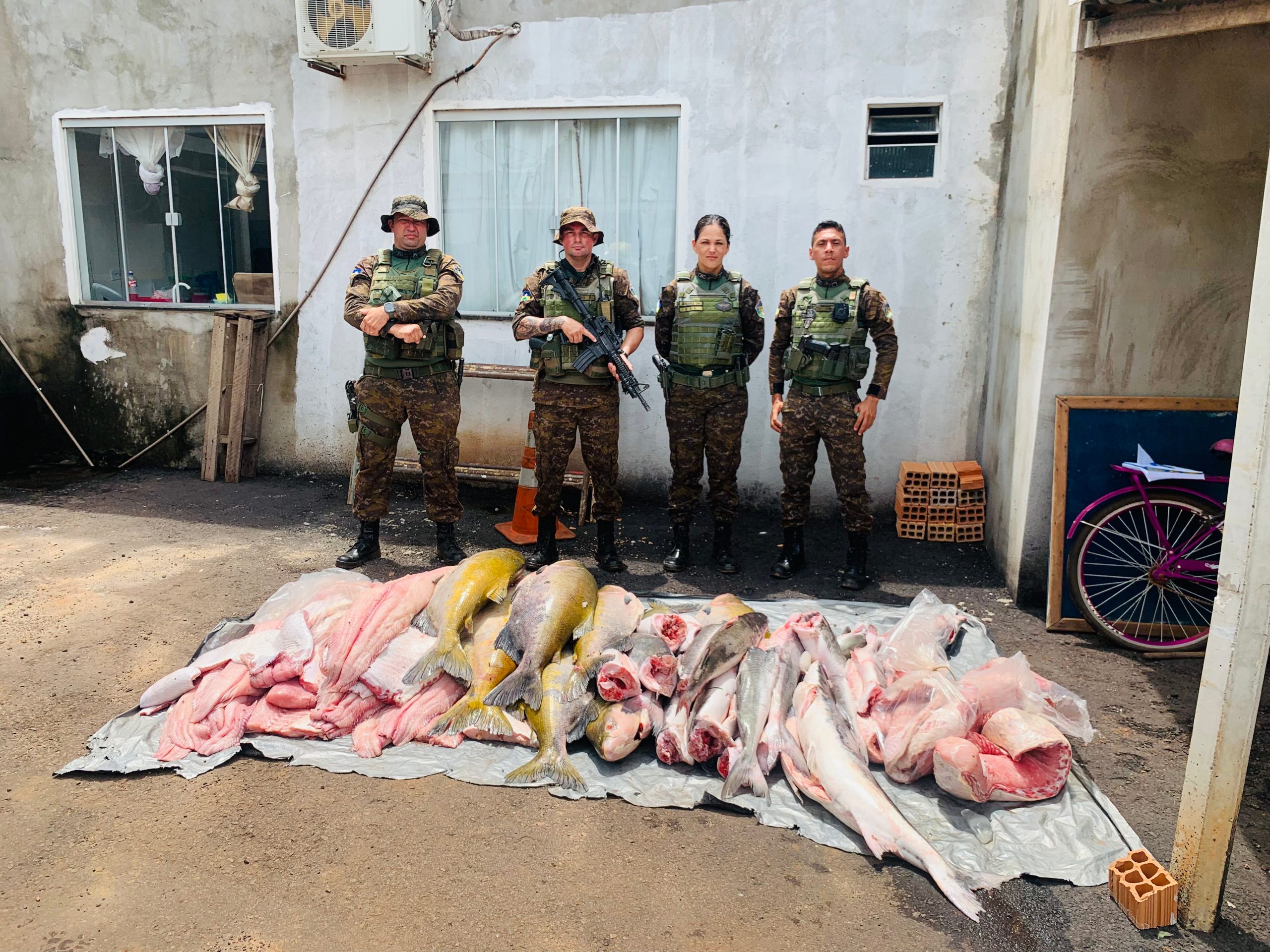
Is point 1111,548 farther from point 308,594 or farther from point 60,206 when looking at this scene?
point 60,206

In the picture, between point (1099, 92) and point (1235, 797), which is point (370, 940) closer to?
point (1235, 797)

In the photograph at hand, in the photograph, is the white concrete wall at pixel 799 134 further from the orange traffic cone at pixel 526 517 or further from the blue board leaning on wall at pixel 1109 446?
the blue board leaning on wall at pixel 1109 446

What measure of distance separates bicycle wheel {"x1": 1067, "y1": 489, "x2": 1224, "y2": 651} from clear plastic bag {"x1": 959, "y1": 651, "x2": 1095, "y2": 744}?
1.30 metres

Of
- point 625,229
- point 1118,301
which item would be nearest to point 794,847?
point 1118,301

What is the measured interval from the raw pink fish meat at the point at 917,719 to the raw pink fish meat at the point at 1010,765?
0.06 metres

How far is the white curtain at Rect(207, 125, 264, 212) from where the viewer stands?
770cm

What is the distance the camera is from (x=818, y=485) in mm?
6980

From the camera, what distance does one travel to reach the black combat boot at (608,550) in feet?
19.2

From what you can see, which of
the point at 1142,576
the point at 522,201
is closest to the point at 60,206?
the point at 522,201

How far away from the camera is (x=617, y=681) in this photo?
12.2 ft

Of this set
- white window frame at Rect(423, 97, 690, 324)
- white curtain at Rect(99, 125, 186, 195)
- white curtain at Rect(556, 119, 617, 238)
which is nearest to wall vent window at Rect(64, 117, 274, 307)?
white curtain at Rect(99, 125, 186, 195)

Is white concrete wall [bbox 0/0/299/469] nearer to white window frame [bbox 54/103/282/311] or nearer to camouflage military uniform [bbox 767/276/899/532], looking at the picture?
white window frame [bbox 54/103/282/311]

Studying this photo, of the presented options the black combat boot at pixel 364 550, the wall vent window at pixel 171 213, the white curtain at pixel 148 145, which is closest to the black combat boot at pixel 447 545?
the black combat boot at pixel 364 550

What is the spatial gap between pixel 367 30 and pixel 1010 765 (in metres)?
6.55
